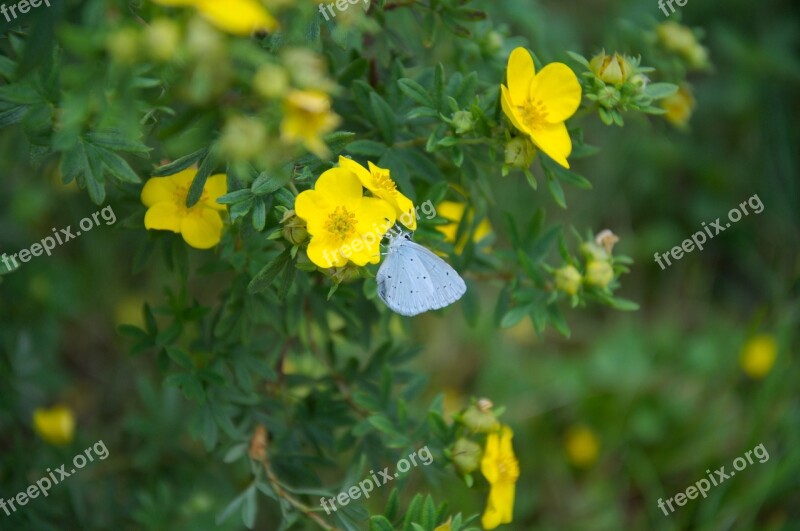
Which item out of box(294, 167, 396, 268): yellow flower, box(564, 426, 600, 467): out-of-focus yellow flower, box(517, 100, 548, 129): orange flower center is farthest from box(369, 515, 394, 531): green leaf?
box(564, 426, 600, 467): out-of-focus yellow flower

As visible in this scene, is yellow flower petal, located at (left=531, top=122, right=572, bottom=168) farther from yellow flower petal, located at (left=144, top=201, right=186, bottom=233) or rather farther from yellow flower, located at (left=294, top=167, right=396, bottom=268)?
yellow flower petal, located at (left=144, top=201, right=186, bottom=233)

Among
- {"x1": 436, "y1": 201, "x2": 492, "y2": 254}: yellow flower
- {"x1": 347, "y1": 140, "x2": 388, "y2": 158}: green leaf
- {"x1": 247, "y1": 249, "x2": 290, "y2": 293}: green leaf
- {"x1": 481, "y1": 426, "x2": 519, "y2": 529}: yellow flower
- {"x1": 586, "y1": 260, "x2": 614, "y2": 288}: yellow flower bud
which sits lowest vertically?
{"x1": 481, "y1": 426, "x2": 519, "y2": 529}: yellow flower

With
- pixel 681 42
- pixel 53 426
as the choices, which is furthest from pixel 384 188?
pixel 53 426

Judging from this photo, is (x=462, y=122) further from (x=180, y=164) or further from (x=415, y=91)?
(x=180, y=164)

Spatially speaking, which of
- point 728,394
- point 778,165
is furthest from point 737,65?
point 728,394

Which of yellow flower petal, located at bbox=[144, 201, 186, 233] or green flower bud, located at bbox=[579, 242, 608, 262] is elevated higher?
yellow flower petal, located at bbox=[144, 201, 186, 233]

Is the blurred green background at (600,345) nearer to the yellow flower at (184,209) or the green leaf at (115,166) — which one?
the yellow flower at (184,209)

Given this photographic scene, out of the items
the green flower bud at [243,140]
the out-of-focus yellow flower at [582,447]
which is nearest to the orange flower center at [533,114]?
the green flower bud at [243,140]
